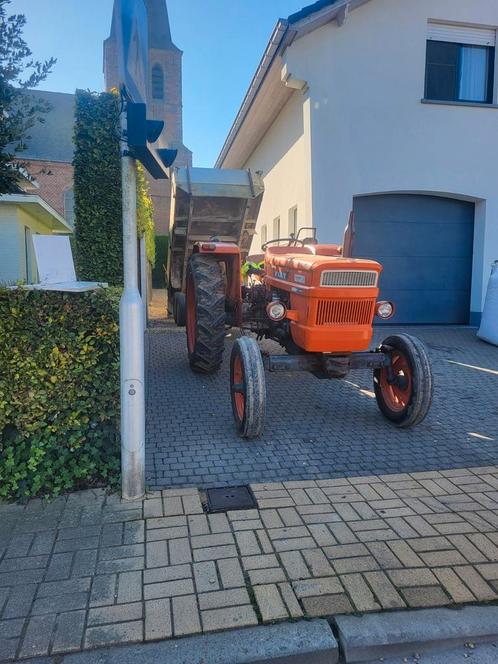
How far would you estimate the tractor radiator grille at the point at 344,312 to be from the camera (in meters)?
4.57

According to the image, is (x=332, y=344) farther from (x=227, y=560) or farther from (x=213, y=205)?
Answer: (x=213, y=205)

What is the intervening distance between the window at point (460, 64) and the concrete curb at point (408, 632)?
10.4 meters

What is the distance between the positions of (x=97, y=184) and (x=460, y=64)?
785 cm

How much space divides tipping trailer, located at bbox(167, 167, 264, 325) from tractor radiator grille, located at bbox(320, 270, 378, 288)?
374 cm

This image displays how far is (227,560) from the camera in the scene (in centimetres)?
274

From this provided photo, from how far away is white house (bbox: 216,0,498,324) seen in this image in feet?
31.8

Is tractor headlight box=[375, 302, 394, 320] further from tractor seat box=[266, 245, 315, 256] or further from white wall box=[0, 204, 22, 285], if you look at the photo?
white wall box=[0, 204, 22, 285]

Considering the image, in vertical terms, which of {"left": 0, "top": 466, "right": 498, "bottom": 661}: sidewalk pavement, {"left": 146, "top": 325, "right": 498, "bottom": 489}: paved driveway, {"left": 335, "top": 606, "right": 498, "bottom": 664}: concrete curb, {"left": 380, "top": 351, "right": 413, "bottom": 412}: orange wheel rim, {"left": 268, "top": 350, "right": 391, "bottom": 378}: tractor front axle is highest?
{"left": 268, "top": 350, "right": 391, "bottom": 378}: tractor front axle

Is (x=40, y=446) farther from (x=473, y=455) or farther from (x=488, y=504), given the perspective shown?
(x=473, y=455)

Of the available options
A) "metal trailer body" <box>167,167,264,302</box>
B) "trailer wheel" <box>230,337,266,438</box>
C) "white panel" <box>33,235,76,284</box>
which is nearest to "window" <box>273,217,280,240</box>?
"metal trailer body" <box>167,167,264,302</box>

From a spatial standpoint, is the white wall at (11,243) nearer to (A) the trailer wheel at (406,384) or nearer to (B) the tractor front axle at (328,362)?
(B) the tractor front axle at (328,362)

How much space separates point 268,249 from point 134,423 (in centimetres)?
351

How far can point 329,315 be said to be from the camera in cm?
461

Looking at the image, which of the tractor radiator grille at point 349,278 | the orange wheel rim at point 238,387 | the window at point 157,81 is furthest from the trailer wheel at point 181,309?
the window at point 157,81
